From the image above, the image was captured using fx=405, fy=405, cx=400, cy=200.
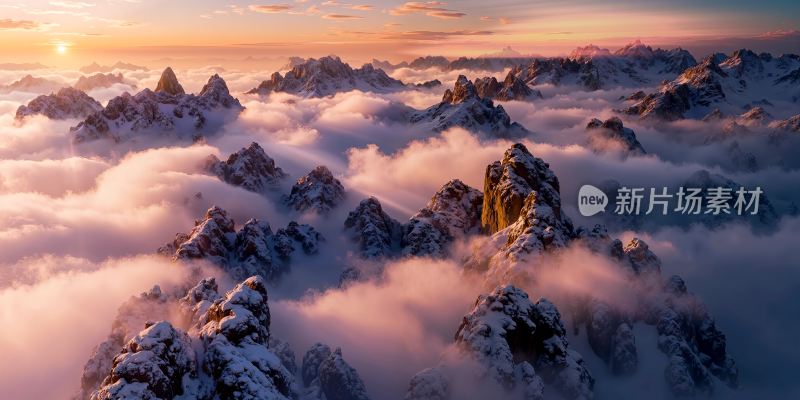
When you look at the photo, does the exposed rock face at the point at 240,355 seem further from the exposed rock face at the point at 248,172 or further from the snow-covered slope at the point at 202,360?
the exposed rock face at the point at 248,172

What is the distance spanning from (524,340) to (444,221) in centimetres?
5828

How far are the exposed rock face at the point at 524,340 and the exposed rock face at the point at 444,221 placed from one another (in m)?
50.6

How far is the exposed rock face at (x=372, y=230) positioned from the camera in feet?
384

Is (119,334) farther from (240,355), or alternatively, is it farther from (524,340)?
(524,340)

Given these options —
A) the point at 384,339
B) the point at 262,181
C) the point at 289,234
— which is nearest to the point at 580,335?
the point at 384,339

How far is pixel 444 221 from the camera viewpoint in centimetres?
10838

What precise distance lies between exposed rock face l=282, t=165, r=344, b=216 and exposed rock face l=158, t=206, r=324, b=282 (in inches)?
1409

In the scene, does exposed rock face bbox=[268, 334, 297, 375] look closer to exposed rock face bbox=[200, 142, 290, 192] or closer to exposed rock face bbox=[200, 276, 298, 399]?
exposed rock face bbox=[200, 276, 298, 399]

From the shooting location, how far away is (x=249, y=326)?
3988 cm

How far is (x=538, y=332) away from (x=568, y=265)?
17797 millimetres

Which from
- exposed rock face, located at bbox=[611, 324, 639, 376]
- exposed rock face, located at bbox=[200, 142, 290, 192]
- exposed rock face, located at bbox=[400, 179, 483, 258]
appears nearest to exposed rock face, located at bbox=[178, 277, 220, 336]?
exposed rock face, located at bbox=[611, 324, 639, 376]

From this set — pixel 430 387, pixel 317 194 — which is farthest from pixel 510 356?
pixel 317 194

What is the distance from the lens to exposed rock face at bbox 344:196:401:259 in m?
117

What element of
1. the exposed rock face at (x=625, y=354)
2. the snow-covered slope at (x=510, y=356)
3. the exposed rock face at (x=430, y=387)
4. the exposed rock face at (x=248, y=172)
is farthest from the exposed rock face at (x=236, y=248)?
the exposed rock face at (x=625, y=354)
